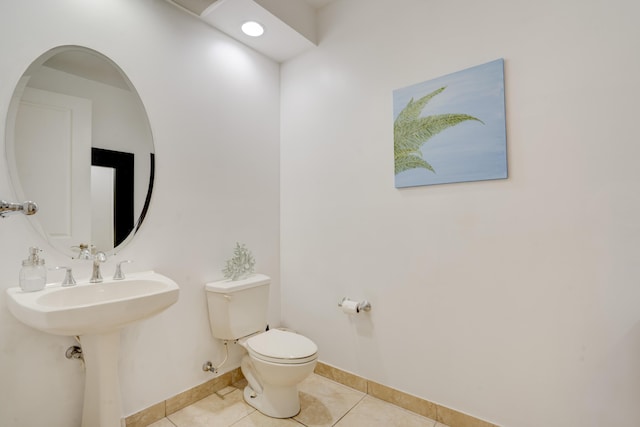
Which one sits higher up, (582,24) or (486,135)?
(582,24)

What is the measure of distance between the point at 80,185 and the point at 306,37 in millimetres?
1697

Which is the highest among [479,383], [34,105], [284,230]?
[34,105]

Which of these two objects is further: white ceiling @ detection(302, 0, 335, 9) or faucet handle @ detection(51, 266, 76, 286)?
white ceiling @ detection(302, 0, 335, 9)

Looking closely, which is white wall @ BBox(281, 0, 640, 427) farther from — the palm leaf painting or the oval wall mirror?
the oval wall mirror

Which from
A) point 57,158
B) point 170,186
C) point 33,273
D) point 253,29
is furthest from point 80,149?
point 253,29

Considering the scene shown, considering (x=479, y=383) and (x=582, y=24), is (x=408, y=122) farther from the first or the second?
(x=479, y=383)

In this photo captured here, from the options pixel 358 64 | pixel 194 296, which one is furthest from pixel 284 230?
pixel 358 64

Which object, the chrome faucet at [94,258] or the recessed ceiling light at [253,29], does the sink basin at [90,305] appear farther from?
the recessed ceiling light at [253,29]

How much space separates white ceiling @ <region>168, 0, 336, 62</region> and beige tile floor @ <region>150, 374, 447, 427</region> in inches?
93.6

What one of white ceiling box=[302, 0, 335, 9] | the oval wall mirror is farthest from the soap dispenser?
white ceiling box=[302, 0, 335, 9]

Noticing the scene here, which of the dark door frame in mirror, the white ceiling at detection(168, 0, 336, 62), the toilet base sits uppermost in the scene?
the white ceiling at detection(168, 0, 336, 62)

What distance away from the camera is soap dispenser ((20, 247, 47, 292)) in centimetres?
126

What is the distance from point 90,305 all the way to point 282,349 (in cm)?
94

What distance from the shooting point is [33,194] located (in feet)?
4.54
